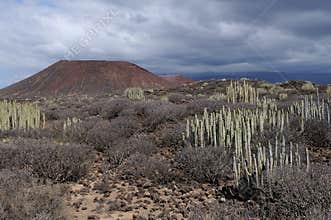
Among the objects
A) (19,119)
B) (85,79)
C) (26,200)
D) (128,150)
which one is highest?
(85,79)

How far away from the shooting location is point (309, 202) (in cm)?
429

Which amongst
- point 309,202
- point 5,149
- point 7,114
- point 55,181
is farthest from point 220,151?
point 7,114

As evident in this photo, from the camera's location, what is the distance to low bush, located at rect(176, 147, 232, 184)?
6.04m

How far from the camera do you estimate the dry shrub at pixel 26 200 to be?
4.29 metres

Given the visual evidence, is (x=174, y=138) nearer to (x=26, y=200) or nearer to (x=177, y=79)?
(x=26, y=200)

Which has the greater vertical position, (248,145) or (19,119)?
(19,119)

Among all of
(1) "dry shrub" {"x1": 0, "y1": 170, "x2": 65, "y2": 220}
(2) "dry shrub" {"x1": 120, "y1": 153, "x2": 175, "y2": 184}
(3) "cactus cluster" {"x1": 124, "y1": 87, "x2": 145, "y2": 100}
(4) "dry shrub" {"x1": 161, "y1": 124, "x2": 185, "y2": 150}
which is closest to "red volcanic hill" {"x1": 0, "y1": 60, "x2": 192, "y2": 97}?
(3) "cactus cluster" {"x1": 124, "y1": 87, "x2": 145, "y2": 100}

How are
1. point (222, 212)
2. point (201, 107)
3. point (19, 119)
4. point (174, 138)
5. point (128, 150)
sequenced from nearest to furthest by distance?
point (222, 212) → point (128, 150) → point (174, 138) → point (201, 107) → point (19, 119)

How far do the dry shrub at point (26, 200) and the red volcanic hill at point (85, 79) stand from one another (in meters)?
56.2

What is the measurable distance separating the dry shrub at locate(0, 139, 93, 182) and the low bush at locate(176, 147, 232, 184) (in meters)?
2.18

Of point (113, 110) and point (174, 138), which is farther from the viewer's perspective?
point (113, 110)

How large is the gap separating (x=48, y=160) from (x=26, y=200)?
1.86 m

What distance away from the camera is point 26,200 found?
460cm

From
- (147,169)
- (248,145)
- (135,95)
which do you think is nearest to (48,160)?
(147,169)
